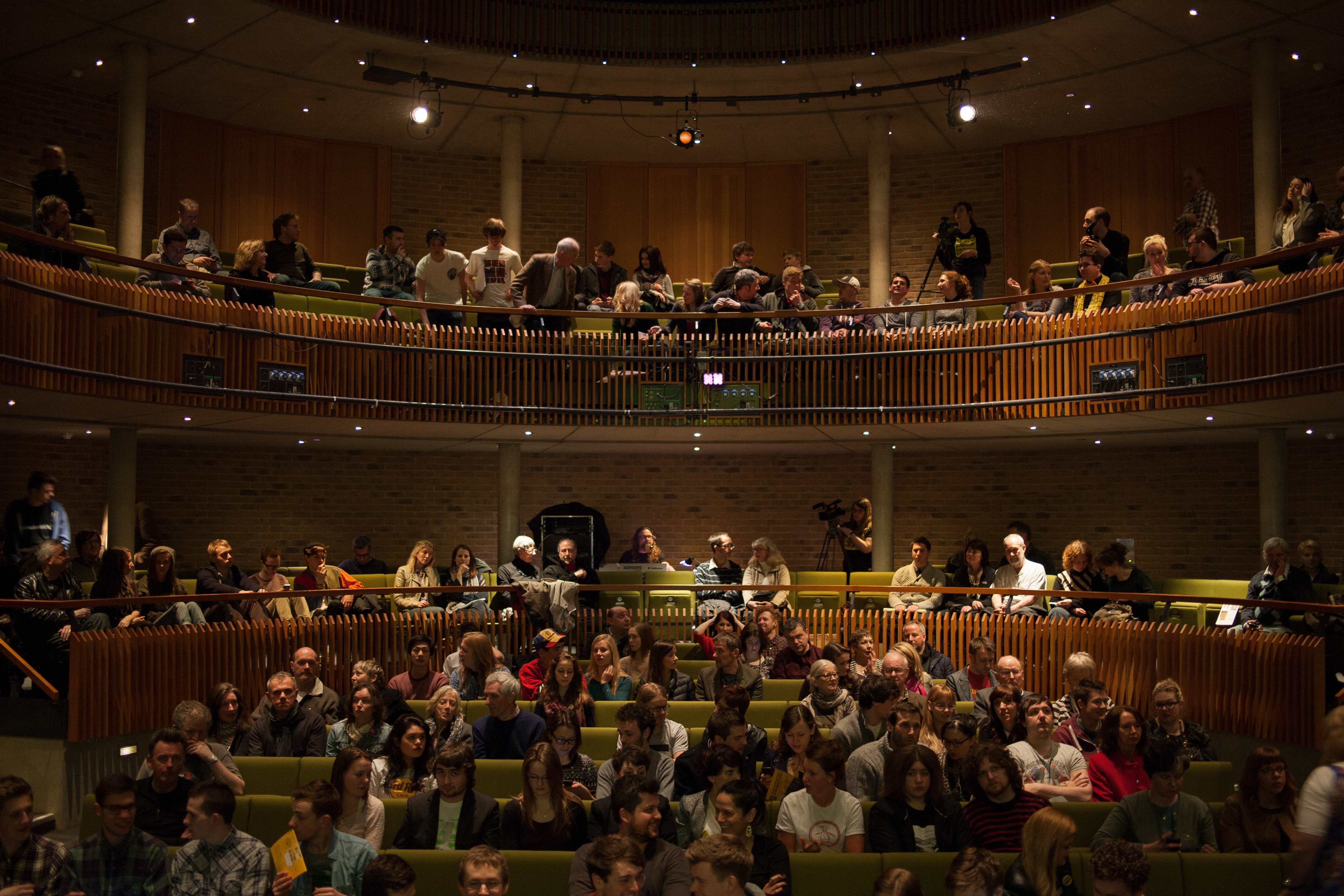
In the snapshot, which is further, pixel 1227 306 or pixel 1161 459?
pixel 1161 459

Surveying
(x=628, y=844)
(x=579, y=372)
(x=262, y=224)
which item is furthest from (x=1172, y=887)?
(x=262, y=224)

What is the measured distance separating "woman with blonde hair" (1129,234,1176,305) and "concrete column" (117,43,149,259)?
8.49 metres

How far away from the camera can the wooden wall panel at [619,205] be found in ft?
47.3

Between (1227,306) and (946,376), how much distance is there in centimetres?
229

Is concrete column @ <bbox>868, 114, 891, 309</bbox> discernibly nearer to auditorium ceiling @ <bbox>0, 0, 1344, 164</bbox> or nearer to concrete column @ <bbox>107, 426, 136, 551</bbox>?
auditorium ceiling @ <bbox>0, 0, 1344, 164</bbox>

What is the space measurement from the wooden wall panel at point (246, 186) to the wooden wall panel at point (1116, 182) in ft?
26.2

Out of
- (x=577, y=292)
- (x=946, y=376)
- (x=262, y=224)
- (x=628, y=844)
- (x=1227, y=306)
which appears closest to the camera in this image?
(x=628, y=844)

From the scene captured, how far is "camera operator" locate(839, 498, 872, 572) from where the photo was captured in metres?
11.4

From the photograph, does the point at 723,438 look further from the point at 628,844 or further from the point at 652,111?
the point at 628,844

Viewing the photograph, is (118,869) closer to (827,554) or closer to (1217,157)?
(827,554)

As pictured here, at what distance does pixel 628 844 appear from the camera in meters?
4.18

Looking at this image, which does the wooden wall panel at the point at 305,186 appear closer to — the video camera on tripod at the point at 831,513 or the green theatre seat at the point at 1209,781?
the video camera on tripod at the point at 831,513

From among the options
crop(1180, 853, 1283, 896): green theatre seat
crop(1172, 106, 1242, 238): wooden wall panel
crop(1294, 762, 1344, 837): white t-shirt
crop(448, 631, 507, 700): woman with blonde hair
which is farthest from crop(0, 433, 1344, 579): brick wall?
crop(1294, 762, 1344, 837): white t-shirt

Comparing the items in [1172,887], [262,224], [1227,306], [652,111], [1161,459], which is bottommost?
[1172,887]
